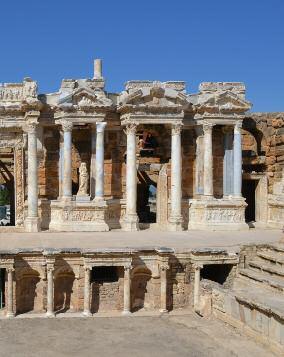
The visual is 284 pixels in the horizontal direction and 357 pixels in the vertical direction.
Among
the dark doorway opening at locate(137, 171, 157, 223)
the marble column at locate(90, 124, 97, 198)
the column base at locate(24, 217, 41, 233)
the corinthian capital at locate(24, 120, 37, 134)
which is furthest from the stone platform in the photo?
the dark doorway opening at locate(137, 171, 157, 223)

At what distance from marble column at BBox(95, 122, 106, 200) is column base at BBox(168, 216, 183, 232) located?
322cm

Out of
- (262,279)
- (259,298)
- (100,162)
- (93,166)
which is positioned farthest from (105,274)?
(93,166)

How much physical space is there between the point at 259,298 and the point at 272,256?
3620 millimetres

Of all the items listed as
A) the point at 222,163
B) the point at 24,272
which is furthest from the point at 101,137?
the point at 24,272

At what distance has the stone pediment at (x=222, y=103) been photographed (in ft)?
78.2

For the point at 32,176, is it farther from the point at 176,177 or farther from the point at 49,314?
the point at 49,314

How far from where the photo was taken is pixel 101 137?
77.0ft

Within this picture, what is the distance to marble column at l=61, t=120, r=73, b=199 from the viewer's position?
76.2ft

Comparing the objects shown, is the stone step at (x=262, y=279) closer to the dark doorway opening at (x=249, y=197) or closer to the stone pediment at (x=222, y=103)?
the stone pediment at (x=222, y=103)

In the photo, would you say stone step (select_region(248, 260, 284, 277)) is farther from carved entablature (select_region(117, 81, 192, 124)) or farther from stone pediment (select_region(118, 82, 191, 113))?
stone pediment (select_region(118, 82, 191, 113))

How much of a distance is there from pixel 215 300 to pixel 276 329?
10.9 feet

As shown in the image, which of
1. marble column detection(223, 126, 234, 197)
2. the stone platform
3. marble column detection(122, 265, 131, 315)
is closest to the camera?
marble column detection(122, 265, 131, 315)

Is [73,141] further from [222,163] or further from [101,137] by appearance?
[222,163]

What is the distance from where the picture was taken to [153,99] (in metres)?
23.5
